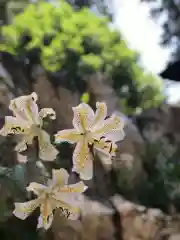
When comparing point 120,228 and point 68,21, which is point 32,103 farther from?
point 68,21

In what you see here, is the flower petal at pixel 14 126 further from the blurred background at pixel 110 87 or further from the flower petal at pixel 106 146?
the blurred background at pixel 110 87

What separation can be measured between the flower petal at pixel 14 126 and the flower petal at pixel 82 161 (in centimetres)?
9

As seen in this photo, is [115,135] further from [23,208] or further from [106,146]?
[23,208]

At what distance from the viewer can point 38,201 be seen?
649 millimetres

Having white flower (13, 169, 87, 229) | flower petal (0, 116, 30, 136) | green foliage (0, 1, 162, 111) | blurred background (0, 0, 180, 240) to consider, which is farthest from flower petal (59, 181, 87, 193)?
green foliage (0, 1, 162, 111)

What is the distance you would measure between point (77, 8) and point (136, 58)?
2.51ft

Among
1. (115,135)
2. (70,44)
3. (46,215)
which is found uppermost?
(70,44)

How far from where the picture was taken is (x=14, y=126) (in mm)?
646

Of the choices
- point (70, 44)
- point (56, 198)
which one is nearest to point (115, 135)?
point (56, 198)

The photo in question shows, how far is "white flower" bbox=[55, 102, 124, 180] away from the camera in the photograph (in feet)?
2.05

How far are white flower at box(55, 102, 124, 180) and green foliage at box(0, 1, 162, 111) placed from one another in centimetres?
250

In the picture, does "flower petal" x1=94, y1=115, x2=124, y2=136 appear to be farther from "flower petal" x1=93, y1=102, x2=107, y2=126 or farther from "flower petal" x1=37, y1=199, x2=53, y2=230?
"flower petal" x1=37, y1=199, x2=53, y2=230

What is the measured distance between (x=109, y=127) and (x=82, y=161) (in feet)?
A: 0.21

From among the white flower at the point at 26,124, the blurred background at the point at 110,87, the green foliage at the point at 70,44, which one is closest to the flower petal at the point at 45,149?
the white flower at the point at 26,124
